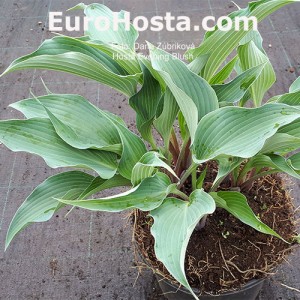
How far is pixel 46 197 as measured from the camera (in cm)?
90

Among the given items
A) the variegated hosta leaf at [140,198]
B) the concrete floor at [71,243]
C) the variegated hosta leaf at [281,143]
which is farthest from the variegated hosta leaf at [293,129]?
the concrete floor at [71,243]

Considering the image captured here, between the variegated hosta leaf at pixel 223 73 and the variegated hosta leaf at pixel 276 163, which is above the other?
the variegated hosta leaf at pixel 223 73

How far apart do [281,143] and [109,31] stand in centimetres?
43

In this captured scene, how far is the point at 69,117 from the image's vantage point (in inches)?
35.4

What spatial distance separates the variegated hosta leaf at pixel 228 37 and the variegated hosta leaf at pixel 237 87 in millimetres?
61

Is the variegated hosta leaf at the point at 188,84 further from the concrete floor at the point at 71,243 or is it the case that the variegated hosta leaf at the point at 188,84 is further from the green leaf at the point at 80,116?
the concrete floor at the point at 71,243

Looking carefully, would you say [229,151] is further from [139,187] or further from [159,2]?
[159,2]

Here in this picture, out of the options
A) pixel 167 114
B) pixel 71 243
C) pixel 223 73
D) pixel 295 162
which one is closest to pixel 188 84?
pixel 167 114

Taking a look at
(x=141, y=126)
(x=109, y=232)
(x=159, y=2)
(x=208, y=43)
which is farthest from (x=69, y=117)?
(x=159, y=2)

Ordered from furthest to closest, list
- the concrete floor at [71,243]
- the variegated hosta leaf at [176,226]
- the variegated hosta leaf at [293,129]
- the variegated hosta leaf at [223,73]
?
the concrete floor at [71,243], the variegated hosta leaf at [223,73], the variegated hosta leaf at [293,129], the variegated hosta leaf at [176,226]

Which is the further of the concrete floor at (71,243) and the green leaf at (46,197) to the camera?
the concrete floor at (71,243)

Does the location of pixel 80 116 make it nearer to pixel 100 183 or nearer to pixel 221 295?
pixel 100 183

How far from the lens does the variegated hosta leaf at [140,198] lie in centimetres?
72

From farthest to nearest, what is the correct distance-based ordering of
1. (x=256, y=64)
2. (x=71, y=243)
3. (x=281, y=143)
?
1. (x=71, y=243)
2. (x=256, y=64)
3. (x=281, y=143)
